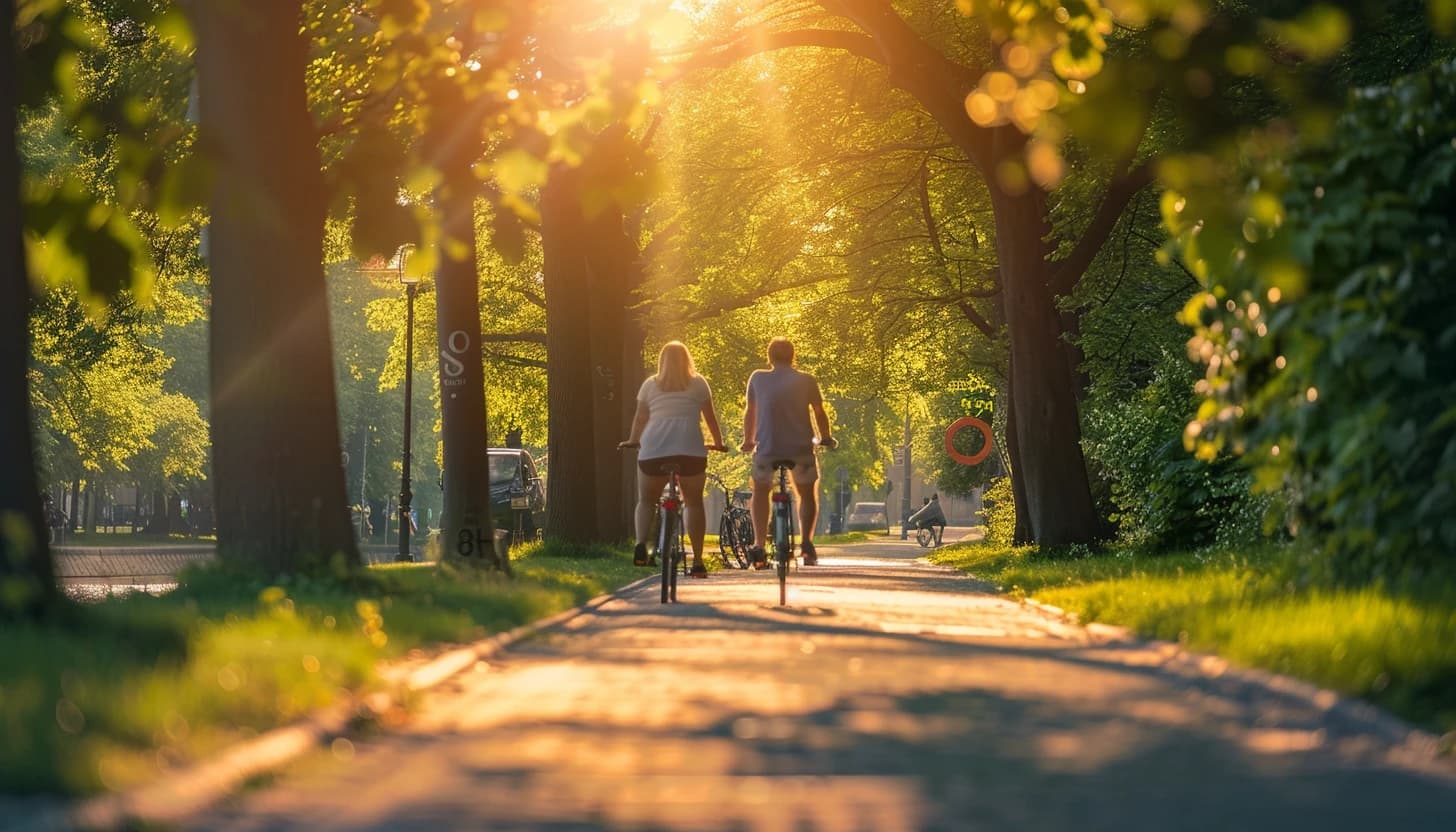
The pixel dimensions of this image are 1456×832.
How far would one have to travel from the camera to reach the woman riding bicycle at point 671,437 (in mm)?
16094

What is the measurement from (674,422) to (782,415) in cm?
84

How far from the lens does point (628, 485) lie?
36625 millimetres

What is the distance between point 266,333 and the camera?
12695 mm

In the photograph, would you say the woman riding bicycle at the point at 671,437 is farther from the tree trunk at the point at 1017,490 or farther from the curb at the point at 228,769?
the tree trunk at the point at 1017,490

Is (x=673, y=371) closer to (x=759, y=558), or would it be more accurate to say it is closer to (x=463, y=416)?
(x=759, y=558)

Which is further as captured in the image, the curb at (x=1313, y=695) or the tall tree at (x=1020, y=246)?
the tall tree at (x=1020, y=246)

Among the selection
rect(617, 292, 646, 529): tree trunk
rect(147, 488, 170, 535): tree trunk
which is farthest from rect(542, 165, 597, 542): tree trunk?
rect(147, 488, 170, 535): tree trunk

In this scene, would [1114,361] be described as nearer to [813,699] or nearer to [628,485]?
[628,485]

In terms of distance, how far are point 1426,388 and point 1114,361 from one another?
23.3m

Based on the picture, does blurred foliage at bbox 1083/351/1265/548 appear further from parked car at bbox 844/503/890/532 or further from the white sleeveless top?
parked car at bbox 844/503/890/532

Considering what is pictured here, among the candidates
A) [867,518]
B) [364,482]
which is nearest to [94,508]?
[364,482]

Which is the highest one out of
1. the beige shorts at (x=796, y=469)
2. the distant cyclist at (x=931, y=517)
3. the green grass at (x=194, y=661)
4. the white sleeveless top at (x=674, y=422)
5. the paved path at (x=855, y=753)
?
the white sleeveless top at (x=674, y=422)

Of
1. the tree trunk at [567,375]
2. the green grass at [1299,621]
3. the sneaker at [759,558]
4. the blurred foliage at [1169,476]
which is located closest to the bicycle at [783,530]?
the sneaker at [759,558]

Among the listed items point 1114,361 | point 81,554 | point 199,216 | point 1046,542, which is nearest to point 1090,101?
point 1046,542
